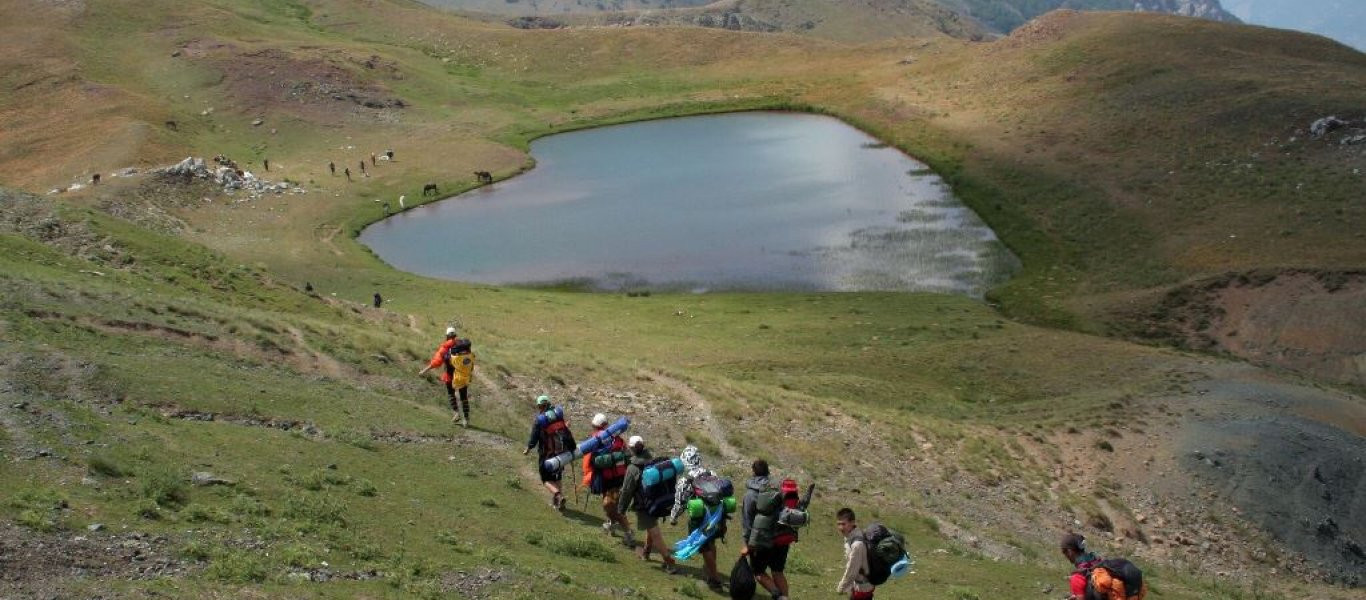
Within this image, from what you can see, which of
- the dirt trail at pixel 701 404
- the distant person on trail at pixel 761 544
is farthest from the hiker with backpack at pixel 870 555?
the dirt trail at pixel 701 404

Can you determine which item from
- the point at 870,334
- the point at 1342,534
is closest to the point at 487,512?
the point at 1342,534

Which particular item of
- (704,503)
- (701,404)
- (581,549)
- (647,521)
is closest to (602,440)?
(647,521)

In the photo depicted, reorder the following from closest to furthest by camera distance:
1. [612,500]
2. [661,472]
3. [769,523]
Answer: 1. [769,523]
2. [661,472]
3. [612,500]

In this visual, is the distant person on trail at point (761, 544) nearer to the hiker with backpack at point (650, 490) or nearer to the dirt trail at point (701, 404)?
the hiker with backpack at point (650, 490)

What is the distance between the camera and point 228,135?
102062 mm

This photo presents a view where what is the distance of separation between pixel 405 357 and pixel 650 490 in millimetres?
16408

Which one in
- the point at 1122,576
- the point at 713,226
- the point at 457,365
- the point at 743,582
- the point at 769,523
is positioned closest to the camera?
the point at 1122,576

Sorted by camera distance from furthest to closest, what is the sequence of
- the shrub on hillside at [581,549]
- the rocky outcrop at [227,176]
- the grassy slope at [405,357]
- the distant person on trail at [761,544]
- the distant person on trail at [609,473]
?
the rocky outcrop at [227,176] → the distant person on trail at [609,473] → the shrub on hillside at [581,549] → the grassy slope at [405,357] → the distant person on trail at [761,544]

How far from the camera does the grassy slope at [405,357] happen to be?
57.8 ft

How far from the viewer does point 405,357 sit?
32.2 m

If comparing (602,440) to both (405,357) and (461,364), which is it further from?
(405,357)

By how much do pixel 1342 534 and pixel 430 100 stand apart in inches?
4446

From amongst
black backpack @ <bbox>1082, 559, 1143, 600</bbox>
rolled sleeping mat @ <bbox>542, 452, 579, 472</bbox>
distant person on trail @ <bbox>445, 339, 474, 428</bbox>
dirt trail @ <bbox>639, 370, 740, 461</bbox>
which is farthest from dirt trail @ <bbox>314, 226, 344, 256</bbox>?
black backpack @ <bbox>1082, 559, 1143, 600</bbox>

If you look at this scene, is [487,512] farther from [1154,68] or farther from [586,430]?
[1154,68]
